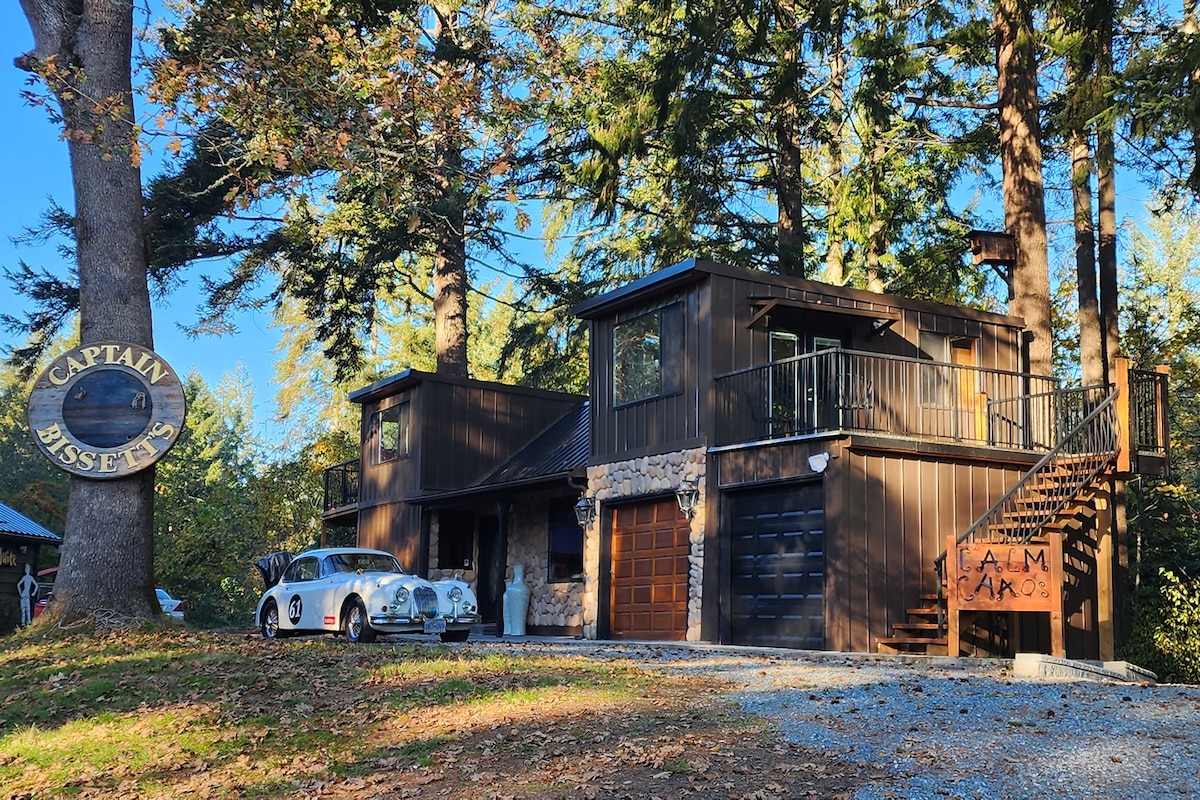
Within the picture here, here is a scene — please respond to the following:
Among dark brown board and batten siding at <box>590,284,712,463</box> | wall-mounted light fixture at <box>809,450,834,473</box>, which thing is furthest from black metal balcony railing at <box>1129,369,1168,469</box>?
dark brown board and batten siding at <box>590,284,712,463</box>

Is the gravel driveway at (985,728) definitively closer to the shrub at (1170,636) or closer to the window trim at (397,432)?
the shrub at (1170,636)

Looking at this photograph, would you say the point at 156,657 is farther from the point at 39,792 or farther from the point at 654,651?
the point at 654,651

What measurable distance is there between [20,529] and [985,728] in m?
22.5

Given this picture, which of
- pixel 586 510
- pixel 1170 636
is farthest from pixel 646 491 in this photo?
pixel 1170 636

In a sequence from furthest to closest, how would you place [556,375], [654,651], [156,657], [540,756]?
[556,375] < [654,651] < [156,657] < [540,756]

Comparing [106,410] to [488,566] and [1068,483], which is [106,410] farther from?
[488,566]

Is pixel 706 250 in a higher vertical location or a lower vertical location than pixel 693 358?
higher

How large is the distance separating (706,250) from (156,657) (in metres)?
17.4

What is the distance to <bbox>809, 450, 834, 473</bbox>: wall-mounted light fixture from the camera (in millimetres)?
15969

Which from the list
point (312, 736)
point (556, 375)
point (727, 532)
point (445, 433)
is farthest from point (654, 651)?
point (556, 375)

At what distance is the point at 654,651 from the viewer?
14766mm

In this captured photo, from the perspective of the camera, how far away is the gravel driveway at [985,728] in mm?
6758

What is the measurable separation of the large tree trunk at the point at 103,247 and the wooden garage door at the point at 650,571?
8.05 metres

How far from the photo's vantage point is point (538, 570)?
22859mm
